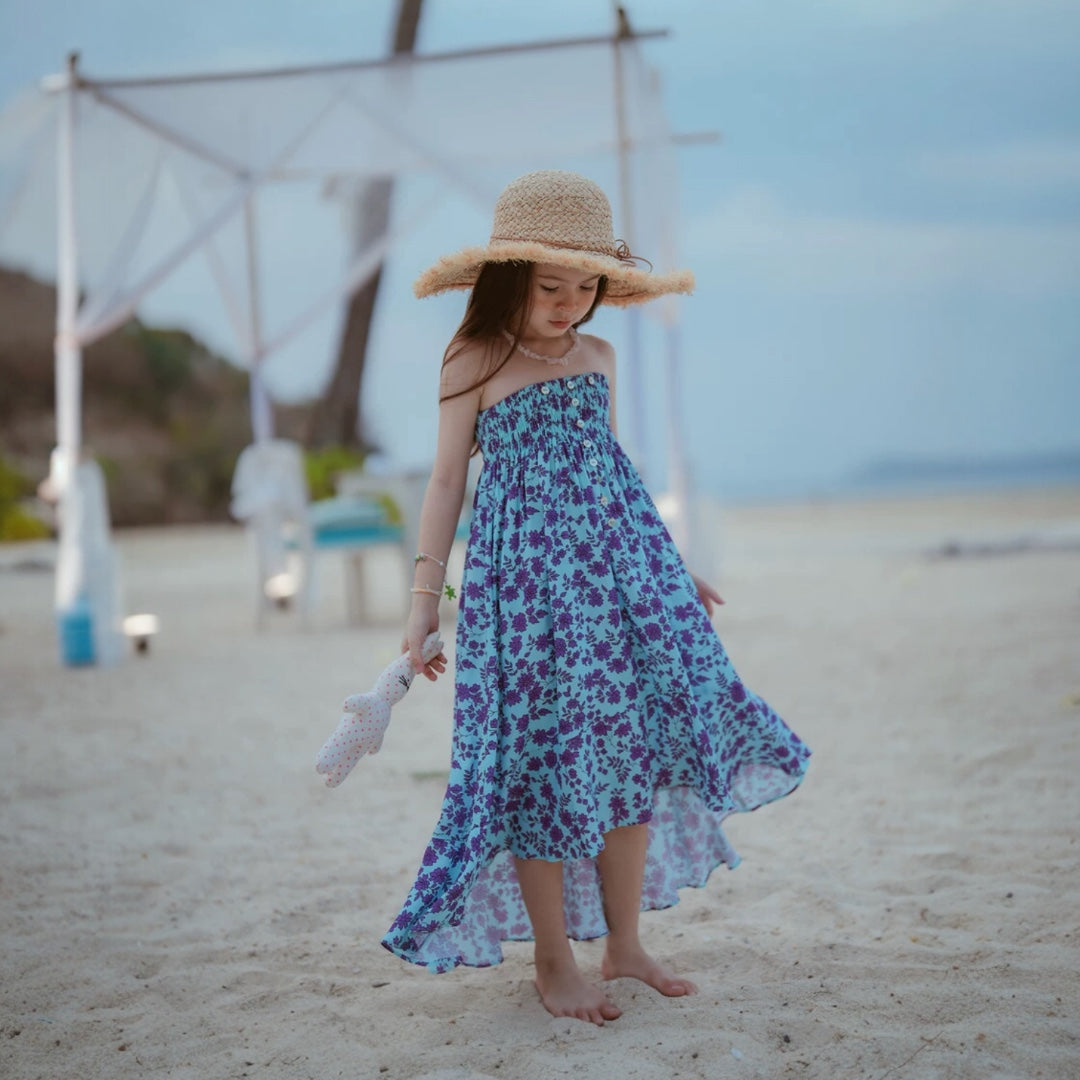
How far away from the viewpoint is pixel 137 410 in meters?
21.7

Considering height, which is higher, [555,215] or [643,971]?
[555,215]

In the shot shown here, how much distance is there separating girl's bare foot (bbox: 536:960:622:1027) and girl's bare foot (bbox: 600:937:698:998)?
0.06 meters

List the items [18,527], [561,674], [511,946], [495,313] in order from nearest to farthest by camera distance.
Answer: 1. [561,674]
2. [495,313]
3. [511,946]
4. [18,527]

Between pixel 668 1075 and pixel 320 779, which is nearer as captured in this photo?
pixel 668 1075

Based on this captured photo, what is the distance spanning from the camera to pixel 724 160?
34.4 metres

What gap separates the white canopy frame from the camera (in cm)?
549

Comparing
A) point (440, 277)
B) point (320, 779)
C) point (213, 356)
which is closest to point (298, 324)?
point (320, 779)

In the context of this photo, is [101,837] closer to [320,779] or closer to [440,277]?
[320,779]

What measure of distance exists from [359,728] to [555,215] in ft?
2.89

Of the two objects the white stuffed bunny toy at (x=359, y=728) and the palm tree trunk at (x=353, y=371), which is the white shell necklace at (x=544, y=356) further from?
the palm tree trunk at (x=353, y=371)

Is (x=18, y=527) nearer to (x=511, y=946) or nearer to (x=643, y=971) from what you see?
(x=511, y=946)

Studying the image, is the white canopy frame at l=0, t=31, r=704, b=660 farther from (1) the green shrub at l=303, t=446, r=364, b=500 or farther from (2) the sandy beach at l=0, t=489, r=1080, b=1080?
(1) the green shrub at l=303, t=446, r=364, b=500

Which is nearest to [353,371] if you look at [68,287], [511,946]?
[68,287]

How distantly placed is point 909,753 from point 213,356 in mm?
21425
